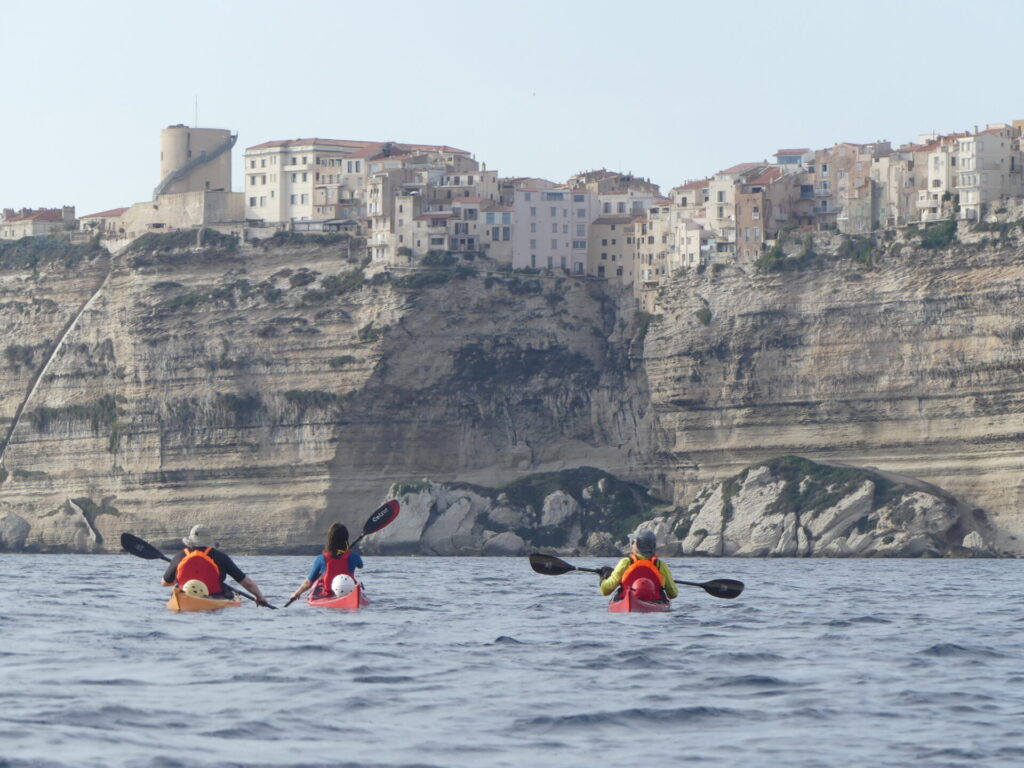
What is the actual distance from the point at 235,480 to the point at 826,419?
3112cm

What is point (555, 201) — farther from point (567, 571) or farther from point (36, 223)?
point (567, 571)

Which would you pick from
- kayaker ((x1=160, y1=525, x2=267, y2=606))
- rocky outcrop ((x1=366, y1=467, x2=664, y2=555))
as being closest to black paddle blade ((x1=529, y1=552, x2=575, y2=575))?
kayaker ((x1=160, y1=525, x2=267, y2=606))

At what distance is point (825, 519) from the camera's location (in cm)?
9694

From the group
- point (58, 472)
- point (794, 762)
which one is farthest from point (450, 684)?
point (58, 472)

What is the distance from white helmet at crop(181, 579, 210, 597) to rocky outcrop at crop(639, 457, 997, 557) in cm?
6477

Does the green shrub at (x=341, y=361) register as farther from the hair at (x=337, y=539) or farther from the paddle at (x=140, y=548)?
the hair at (x=337, y=539)

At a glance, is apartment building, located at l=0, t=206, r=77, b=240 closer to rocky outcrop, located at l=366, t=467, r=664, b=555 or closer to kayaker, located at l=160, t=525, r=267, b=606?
rocky outcrop, located at l=366, t=467, r=664, b=555

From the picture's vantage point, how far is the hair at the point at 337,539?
3306 centimetres

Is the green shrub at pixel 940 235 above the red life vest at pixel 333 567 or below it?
above

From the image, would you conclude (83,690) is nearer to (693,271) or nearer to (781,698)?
(781,698)

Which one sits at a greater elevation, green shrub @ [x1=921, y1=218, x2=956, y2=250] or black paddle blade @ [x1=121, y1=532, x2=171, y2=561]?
green shrub @ [x1=921, y1=218, x2=956, y2=250]

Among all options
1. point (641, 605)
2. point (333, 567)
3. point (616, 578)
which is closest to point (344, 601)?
point (333, 567)

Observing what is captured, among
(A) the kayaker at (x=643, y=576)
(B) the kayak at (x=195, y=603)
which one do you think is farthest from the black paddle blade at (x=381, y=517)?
(A) the kayaker at (x=643, y=576)

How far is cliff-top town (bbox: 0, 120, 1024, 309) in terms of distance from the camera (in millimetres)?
107500
